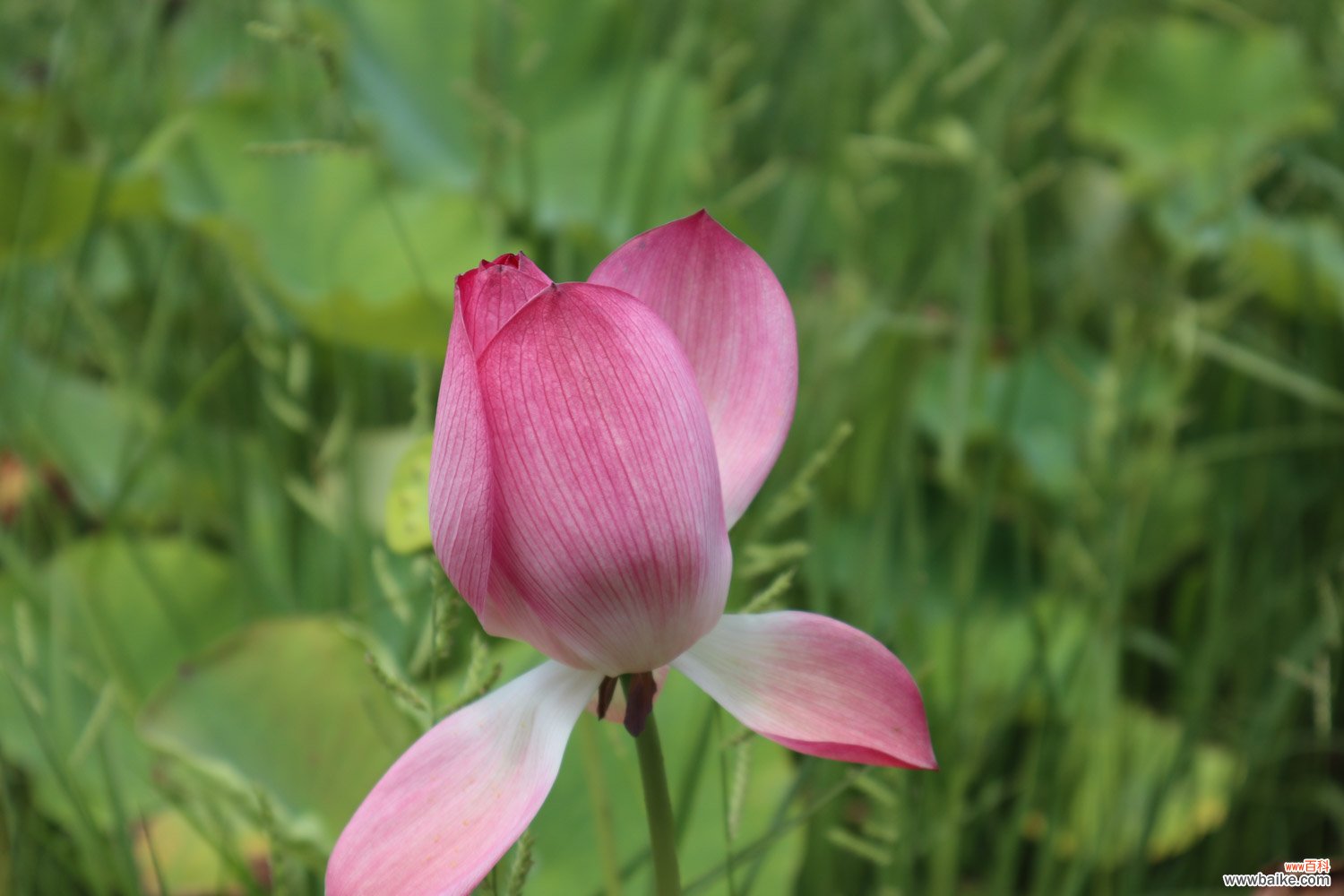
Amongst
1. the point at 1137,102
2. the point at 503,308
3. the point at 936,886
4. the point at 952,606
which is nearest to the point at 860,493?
the point at 952,606

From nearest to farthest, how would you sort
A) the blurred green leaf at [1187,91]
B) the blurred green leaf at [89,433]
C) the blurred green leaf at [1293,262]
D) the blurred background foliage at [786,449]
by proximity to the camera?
1. the blurred background foliage at [786,449]
2. the blurred green leaf at [89,433]
3. the blurred green leaf at [1293,262]
4. the blurred green leaf at [1187,91]

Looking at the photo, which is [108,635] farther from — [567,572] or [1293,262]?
[1293,262]

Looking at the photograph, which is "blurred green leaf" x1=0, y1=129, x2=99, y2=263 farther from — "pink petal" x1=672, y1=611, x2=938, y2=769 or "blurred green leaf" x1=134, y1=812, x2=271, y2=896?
"pink petal" x1=672, y1=611, x2=938, y2=769

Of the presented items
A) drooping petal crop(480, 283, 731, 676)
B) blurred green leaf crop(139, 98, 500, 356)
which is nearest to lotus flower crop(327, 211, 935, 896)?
drooping petal crop(480, 283, 731, 676)

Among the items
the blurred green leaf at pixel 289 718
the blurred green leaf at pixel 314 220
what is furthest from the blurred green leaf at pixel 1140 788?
the blurred green leaf at pixel 314 220

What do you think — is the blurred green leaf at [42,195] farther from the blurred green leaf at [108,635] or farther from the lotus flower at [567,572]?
the lotus flower at [567,572]

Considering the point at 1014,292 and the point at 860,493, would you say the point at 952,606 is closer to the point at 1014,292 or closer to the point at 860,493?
the point at 860,493

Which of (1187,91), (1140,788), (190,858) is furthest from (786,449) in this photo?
(1187,91)
